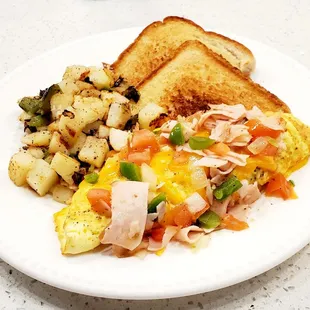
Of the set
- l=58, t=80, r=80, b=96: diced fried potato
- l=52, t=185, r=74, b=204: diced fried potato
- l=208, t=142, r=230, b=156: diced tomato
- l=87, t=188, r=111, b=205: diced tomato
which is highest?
l=208, t=142, r=230, b=156: diced tomato

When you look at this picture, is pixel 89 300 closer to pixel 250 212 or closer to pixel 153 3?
pixel 250 212

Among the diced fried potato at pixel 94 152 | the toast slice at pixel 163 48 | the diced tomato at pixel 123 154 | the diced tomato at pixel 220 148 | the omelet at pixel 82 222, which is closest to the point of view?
the omelet at pixel 82 222

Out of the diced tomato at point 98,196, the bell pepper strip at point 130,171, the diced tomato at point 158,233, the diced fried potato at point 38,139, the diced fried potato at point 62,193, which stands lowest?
the diced fried potato at point 62,193

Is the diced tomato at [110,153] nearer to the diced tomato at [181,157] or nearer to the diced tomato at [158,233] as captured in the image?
the diced tomato at [181,157]

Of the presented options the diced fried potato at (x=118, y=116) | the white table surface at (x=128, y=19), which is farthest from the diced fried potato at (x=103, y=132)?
the white table surface at (x=128, y=19)

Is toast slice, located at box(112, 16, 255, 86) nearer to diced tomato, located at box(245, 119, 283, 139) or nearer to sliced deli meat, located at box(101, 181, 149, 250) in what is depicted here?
diced tomato, located at box(245, 119, 283, 139)

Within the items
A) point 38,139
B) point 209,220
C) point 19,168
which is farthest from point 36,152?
point 209,220

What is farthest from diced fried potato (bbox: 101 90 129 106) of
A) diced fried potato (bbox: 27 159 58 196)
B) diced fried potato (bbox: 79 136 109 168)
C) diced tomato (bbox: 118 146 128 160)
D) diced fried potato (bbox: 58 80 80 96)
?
diced fried potato (bbox: 27 159 58 196)
